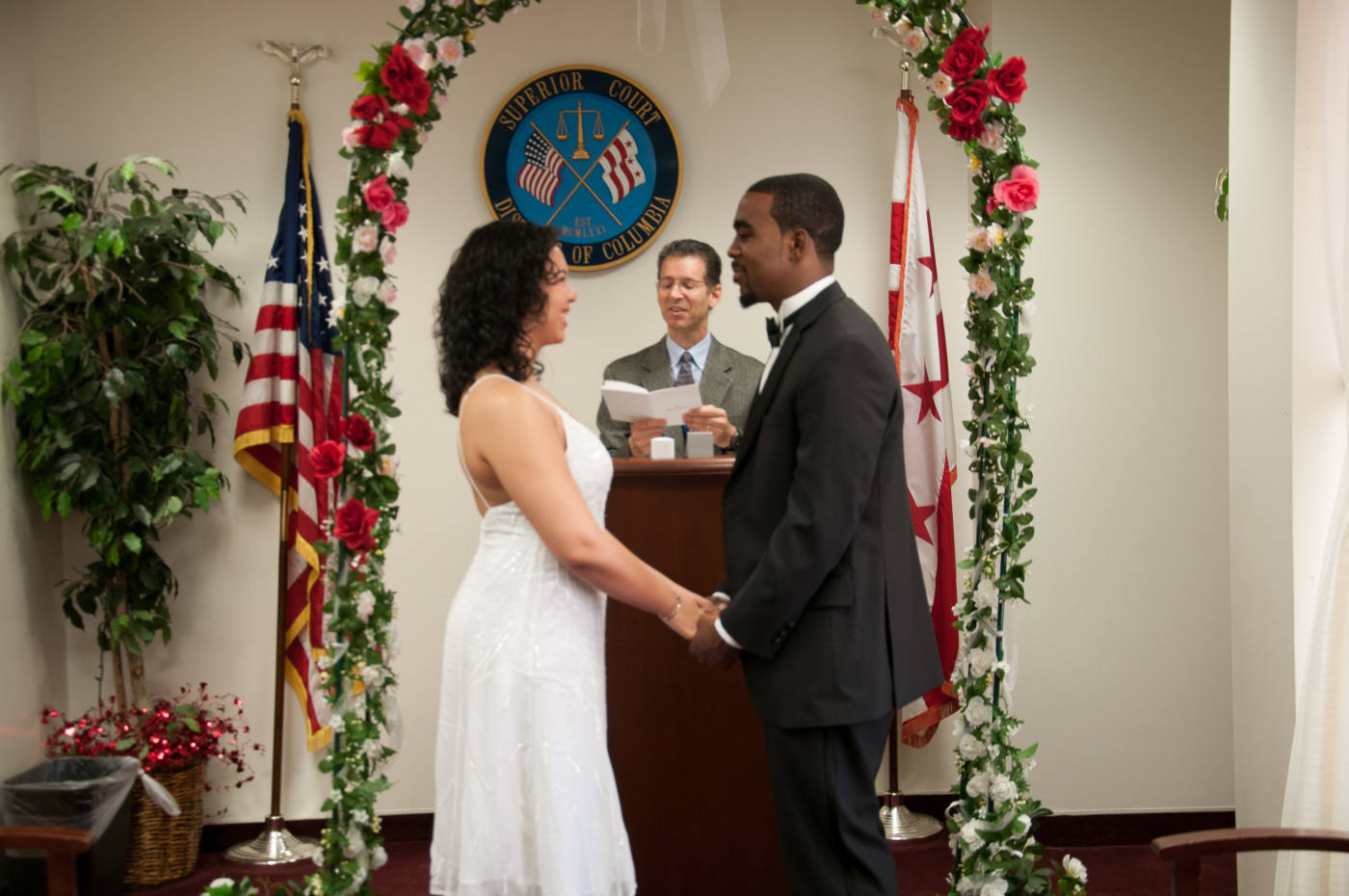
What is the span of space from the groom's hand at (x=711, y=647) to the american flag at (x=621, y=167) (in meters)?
2.43

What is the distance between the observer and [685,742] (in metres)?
3.15

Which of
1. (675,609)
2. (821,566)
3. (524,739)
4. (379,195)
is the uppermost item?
(379,195)

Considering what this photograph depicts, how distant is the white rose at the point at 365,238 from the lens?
278 centimetres

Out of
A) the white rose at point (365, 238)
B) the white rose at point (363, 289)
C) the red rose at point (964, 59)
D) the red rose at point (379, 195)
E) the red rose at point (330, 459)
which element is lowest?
the red rose at point (330, 459)

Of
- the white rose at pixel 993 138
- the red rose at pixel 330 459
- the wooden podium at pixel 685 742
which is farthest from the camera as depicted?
the wooden podium at pixel 685 742

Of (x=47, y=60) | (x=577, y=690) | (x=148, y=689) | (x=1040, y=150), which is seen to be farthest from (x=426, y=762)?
(x=1040, y=150)

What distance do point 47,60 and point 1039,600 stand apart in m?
4.26

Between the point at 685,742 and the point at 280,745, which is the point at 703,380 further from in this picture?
the point at 280,745

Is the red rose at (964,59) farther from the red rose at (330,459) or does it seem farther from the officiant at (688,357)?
the red rose at (330,459)

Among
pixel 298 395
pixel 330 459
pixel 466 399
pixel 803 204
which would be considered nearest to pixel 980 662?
pixel 803 204

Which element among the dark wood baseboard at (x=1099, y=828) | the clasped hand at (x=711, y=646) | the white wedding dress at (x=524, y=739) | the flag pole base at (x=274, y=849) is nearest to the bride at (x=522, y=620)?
the white wedding dress at (x=524, y=739)

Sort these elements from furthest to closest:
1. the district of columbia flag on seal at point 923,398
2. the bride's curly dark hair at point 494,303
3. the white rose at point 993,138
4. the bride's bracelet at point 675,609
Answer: the district of columbia flag on seal at point 923,398 → the white rose at point 993,138 → the bride's bracelet at point 675,609 → the bride's curly dark hair at point 494,303

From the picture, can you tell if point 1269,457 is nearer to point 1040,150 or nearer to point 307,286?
point 1040,150

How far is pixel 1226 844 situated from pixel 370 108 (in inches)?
93.7
